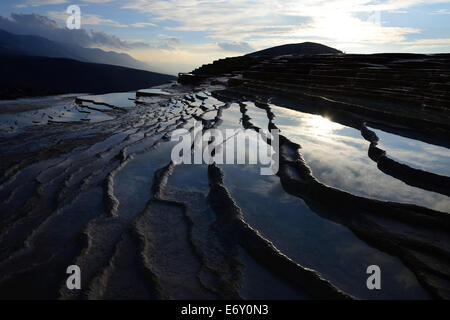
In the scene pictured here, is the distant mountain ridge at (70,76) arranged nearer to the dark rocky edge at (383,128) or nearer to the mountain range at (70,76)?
the mountain range at (70,76)

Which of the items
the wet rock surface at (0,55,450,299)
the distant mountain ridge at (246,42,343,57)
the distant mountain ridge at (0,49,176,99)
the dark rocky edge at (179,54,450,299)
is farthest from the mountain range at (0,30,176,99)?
the wet rock surface at (0,55,450,299)

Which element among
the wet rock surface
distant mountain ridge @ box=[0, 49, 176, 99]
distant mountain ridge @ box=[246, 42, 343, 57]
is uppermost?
distant mountain ridge @ box=[246, 42, 343, 57]

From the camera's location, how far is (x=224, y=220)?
2.25m

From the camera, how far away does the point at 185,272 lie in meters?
1.67

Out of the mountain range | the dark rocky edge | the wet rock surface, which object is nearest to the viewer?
the wet rock surface

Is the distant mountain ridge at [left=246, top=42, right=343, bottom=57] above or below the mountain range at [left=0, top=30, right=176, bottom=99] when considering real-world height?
above

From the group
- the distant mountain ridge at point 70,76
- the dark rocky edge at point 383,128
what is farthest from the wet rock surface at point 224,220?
the distant mountain ridge at point 70,76

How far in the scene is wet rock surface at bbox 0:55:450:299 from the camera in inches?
62.1

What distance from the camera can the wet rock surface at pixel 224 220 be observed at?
1576 millimetres

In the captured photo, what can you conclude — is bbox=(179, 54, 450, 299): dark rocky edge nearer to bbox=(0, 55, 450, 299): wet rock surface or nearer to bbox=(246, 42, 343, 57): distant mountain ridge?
bbox=(0, 55, 450, 299): wet rock surface

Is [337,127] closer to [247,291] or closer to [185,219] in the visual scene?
[185,219]

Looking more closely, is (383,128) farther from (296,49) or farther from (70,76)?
(70,76)

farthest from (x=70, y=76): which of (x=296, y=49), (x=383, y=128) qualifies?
(x=383, y=128)

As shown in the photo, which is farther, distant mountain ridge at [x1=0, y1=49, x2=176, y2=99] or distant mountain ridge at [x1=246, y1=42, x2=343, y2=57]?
distant mountain ridge at [x1=0, y1=49, x2=176, y2=99]
